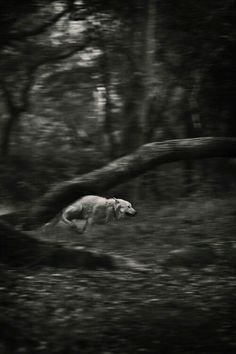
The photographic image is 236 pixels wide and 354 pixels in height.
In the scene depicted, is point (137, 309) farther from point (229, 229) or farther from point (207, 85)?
point (207, 85)

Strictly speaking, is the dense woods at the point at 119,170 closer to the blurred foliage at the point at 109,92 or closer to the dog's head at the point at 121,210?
the blurred foliage at the point at 109,92

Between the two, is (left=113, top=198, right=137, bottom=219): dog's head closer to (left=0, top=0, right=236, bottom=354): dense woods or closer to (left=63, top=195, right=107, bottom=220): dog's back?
(left=0, top=0, right=236, bottom=354): dense woods

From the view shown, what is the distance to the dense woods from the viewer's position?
7105 mm

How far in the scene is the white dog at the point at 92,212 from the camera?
41.8ft

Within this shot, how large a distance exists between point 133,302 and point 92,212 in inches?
202

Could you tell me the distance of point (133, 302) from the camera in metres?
7.86

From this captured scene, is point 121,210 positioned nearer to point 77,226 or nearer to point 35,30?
point 77,226

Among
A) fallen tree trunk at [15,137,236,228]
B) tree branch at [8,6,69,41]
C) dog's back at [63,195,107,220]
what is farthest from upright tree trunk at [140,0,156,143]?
fallen tree trunk at [15,137,236,228]

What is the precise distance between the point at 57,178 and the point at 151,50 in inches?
154

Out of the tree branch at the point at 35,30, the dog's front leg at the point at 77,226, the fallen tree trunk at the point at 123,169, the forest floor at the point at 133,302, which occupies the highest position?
the tree branch at the point at 35,30

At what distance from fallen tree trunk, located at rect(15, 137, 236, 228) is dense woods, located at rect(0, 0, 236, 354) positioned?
0.02m

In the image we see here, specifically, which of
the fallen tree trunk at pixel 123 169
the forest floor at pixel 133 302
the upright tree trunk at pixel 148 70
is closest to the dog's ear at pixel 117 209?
the forest floor at pixel 133 302

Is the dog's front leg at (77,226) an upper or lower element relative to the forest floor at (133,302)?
lower

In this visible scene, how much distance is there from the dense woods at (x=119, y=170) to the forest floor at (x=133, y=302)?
2 cm
